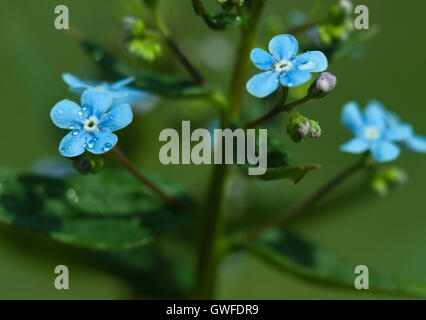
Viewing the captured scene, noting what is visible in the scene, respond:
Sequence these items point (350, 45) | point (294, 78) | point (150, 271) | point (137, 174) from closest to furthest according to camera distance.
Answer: point (294, 78) < point (137, 174) < point (350, 45) < point (150, 271)

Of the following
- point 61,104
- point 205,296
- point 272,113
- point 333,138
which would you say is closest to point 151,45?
point 61,104

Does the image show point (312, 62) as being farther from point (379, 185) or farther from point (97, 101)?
point (379, 185)

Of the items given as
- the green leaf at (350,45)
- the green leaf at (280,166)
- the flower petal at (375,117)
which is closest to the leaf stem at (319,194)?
the flower petal at (375,117)

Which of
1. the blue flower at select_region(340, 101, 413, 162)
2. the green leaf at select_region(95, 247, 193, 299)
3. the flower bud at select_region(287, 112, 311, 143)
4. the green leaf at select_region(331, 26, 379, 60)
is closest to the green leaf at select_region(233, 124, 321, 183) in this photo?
the flower bud at select_region(287, 112, 311, 143)

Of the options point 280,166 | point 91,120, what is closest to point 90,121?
point 91,120

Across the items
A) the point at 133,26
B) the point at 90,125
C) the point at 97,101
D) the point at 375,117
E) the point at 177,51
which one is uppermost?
the point at 133,26

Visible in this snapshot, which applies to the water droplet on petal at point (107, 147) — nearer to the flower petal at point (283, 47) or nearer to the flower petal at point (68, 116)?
the flower petal at point (68, 116)
